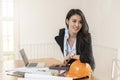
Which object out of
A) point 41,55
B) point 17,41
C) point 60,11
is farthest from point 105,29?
point 17,41

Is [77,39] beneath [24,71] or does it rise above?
above

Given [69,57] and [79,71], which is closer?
[79,71]

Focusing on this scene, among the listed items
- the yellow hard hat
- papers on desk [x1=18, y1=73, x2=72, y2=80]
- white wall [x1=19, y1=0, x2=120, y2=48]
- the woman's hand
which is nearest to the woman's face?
the woman's hand

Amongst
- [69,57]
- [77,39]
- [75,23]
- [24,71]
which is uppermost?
[75,23]

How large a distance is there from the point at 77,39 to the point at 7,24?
1884mm

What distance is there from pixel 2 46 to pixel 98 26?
1681 millimetres

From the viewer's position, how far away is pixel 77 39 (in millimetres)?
2484

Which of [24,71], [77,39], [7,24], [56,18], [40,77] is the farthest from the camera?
A: [56,18]

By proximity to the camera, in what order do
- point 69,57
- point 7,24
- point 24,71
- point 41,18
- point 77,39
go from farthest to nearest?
point 41,18
point 7,24
point 77,39
point 69,57
point 24,71

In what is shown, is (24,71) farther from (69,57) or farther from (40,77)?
(69,57)

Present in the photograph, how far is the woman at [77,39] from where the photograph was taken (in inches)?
89.1

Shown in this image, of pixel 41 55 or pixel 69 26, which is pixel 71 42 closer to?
pixel 69 26

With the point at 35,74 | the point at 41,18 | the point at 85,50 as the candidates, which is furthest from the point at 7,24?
the point at 35,74

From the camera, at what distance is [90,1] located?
13.7ft
